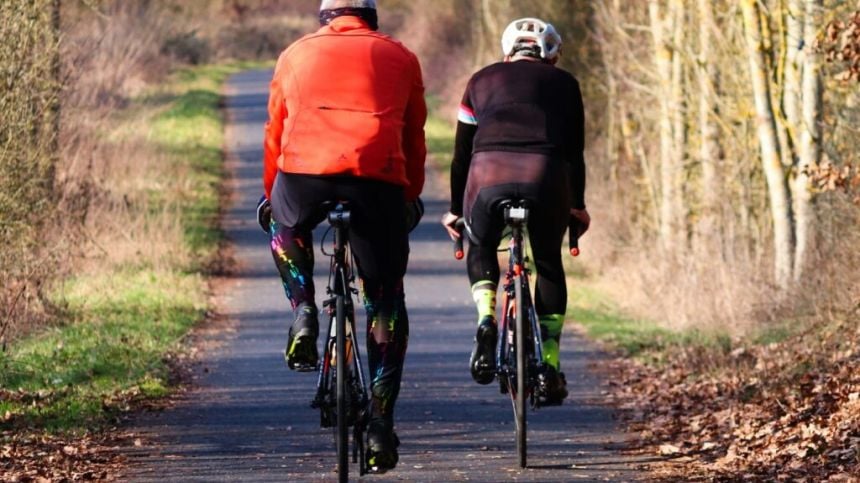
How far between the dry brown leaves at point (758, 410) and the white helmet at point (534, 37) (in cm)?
217

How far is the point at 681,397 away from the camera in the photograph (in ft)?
38.5

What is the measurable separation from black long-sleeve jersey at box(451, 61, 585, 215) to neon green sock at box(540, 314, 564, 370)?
2.27ft

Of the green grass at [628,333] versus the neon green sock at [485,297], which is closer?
the neon green sock at [485,297]

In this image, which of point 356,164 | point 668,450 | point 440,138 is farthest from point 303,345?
point 440,138

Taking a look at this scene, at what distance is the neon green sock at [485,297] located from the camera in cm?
942

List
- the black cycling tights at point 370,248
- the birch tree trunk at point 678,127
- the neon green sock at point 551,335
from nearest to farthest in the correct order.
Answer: the black cycling tights at point 370,248
the neon green sock at point 551,335
the birch tree trunk at point 678,127

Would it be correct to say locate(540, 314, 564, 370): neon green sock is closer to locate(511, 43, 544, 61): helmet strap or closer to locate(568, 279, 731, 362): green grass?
locate(511, 43, 544, 61): helmet strap

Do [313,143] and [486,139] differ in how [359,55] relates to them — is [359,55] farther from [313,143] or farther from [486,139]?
[486,139]

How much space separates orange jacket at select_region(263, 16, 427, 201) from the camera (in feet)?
24.7

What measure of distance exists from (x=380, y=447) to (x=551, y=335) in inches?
71.0

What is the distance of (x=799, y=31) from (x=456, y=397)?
560cm

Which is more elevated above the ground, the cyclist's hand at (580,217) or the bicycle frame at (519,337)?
the cyclist's hand at (580,217)

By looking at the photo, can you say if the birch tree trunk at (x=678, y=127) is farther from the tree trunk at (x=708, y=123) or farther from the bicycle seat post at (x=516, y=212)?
the bicycle seat post at (x=516, y=212)

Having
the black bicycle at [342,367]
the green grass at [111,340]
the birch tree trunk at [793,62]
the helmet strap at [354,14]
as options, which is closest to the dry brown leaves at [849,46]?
the helmet strap at [354,14]
